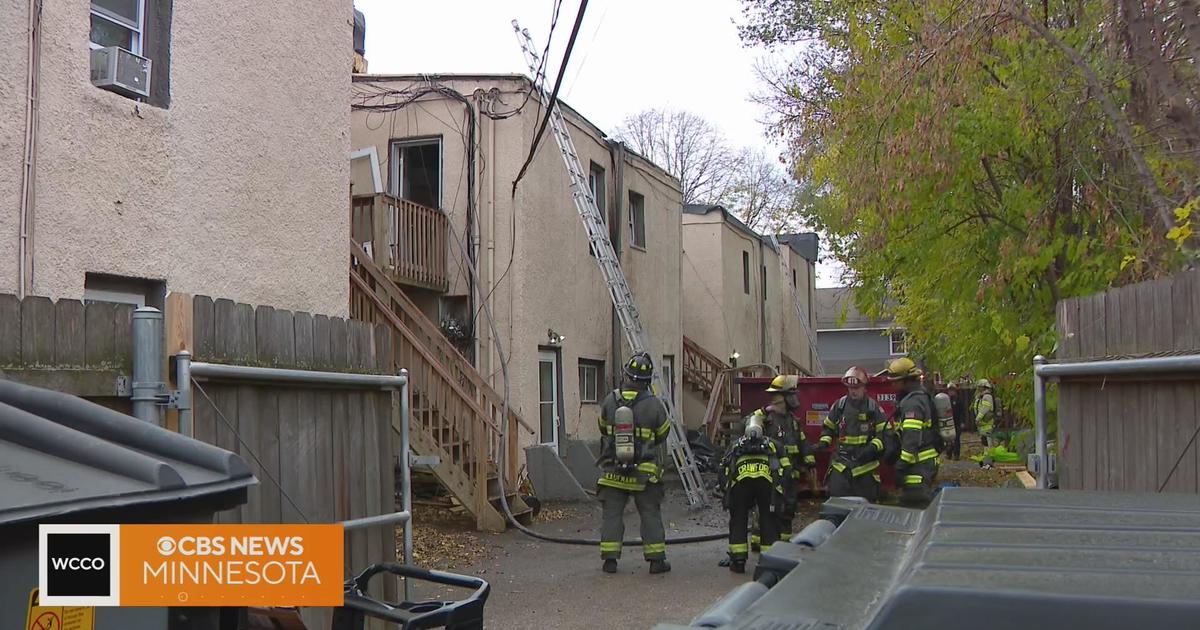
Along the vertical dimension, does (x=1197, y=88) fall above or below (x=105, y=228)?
above

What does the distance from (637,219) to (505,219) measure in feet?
17.6

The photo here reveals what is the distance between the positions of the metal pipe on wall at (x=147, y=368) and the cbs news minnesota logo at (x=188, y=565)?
5.18 ft

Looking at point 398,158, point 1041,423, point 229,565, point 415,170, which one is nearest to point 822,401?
point 415,170

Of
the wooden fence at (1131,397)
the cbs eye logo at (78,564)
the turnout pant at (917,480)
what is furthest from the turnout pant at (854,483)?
the cbs eye logo at (78,564)

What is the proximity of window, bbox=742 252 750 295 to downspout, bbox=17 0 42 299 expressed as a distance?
20564mm

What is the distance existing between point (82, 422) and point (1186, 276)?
4.88m

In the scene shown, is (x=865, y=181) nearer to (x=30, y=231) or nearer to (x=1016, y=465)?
(x=30, y=231)

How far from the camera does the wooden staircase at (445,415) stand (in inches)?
442

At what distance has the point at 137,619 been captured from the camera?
256cm

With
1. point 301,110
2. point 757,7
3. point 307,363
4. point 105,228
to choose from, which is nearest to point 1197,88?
point 307,363

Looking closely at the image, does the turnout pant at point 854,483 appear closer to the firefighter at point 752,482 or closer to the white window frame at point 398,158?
the firefighter at point 752,482

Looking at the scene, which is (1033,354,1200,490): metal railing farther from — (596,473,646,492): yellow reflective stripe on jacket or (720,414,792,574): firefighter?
(596,473,646,492): yellow reflective stripe on jacket

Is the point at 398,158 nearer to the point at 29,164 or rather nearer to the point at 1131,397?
the point at 29,164

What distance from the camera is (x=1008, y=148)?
10.0m
